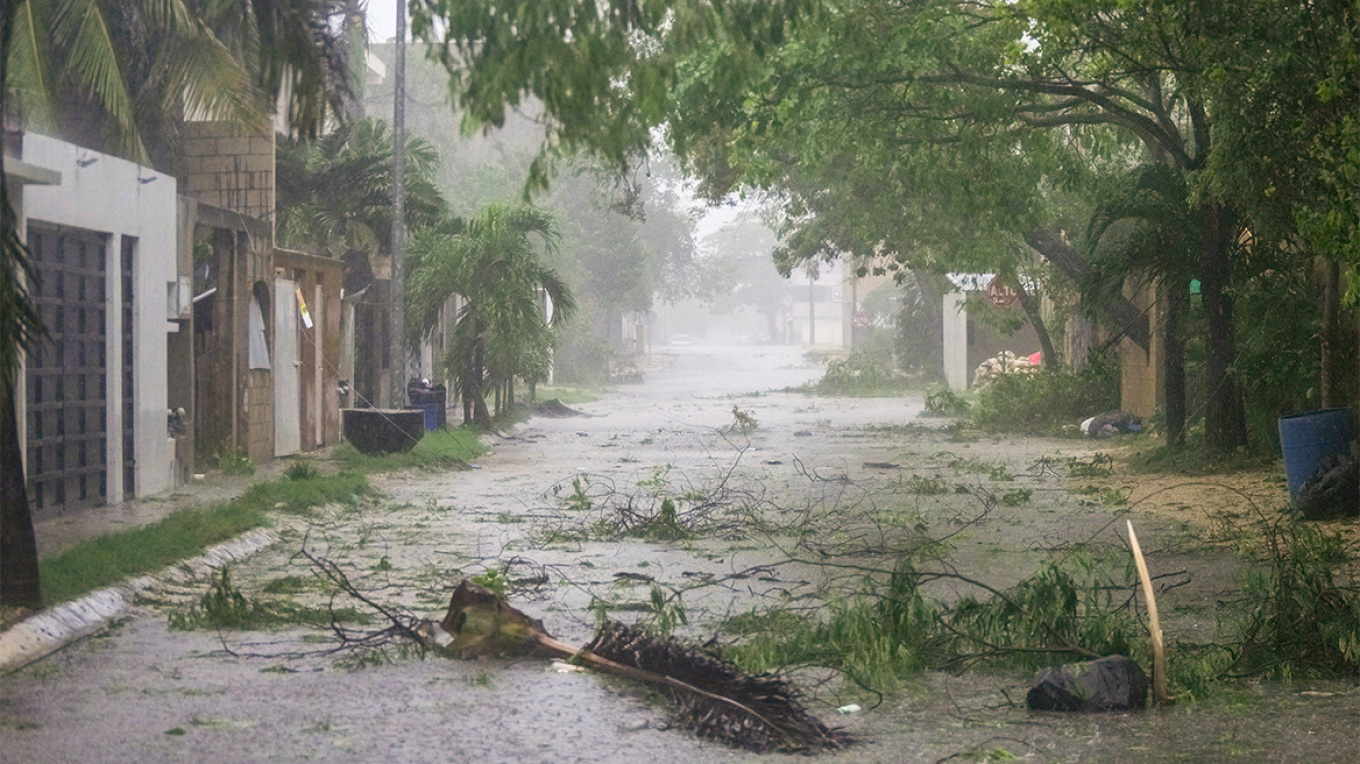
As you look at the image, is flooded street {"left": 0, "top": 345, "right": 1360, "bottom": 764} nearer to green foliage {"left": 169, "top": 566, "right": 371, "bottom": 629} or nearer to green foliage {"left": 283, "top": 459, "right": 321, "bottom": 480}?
green foliage {"left": 169, "top": 566, "right": 371, "bottom": 629}

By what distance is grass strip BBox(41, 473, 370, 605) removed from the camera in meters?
9.33

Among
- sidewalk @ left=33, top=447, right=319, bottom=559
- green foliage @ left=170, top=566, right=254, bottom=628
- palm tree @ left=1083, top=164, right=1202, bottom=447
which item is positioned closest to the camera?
green foliage @ left=170, top=566, right=254, bottom=628

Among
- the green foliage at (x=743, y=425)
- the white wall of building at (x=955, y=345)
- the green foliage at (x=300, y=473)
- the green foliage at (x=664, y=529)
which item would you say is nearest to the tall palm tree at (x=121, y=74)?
the green foliage at (x=300, y=473)

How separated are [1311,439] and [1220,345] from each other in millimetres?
4945

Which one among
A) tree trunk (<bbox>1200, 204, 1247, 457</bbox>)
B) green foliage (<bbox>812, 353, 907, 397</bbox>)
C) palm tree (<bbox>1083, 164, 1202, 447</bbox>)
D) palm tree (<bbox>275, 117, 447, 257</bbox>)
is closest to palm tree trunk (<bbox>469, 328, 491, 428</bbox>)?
palm tree (<bbox>275, 117, 447, 257</bbox>)

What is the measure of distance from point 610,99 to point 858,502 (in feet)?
29.8

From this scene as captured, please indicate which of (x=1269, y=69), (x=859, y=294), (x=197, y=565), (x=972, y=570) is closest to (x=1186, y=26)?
(x=1269, y=69)

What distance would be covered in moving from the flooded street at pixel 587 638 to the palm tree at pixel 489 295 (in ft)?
22.0

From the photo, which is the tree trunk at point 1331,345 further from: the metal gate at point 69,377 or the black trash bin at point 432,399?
the black trash bin at point 432,399

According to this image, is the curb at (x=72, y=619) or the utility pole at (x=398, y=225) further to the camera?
the utility pole at (x=398, y=225)

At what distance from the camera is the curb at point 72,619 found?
764 centimetres

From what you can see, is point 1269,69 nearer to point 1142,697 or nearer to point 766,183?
point 1142,697

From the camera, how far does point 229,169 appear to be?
19766mm

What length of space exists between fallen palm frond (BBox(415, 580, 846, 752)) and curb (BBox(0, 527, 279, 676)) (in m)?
1.98
